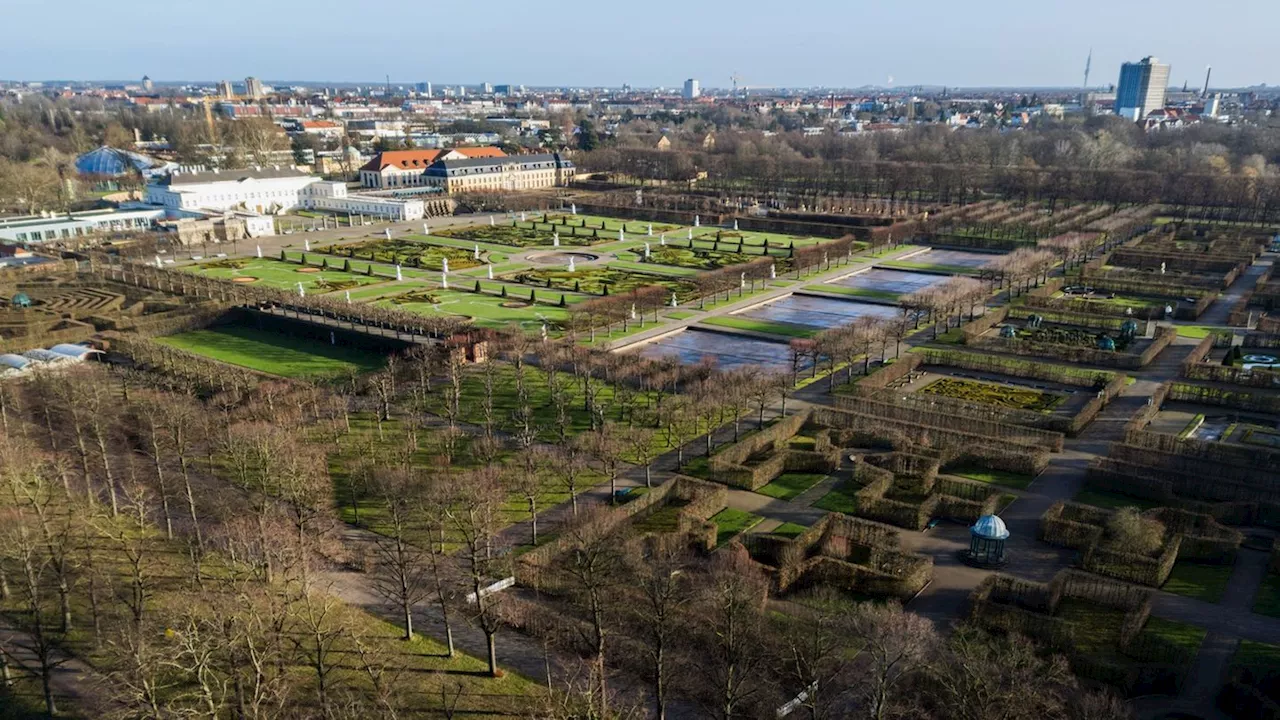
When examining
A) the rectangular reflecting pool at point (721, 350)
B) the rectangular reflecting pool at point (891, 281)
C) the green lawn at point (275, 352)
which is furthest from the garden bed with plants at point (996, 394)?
the green lawn at point (275, 352)

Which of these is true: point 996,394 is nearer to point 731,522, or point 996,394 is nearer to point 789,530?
point 789,530

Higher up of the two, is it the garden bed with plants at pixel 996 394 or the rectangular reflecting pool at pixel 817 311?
the rectangular reflecting pool at pixel 817 311

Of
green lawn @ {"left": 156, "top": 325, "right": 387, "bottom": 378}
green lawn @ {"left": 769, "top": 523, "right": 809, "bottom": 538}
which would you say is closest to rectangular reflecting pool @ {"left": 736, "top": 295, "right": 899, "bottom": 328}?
green lawn @ {"left": 156, "top": 325, "right": 387, "bottom": 378}

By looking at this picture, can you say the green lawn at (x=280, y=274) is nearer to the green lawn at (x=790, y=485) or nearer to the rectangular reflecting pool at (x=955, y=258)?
the green lawn at (x=790, y=485)

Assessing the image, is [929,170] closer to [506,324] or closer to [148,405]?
[506,324]

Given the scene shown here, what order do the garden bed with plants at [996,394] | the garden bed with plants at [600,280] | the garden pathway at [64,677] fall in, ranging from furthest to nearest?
the garden bed with plants at [600,280]
the garden bed with plants at [996,394]
the garden pathway at [64,677]

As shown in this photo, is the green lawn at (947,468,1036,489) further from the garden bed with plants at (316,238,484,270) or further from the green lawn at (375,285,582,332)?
the garden bed with plants at (316,238,484,270)

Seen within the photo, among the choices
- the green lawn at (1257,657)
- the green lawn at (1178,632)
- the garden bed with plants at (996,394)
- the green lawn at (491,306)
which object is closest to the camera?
the green lawn at (1257,657)
